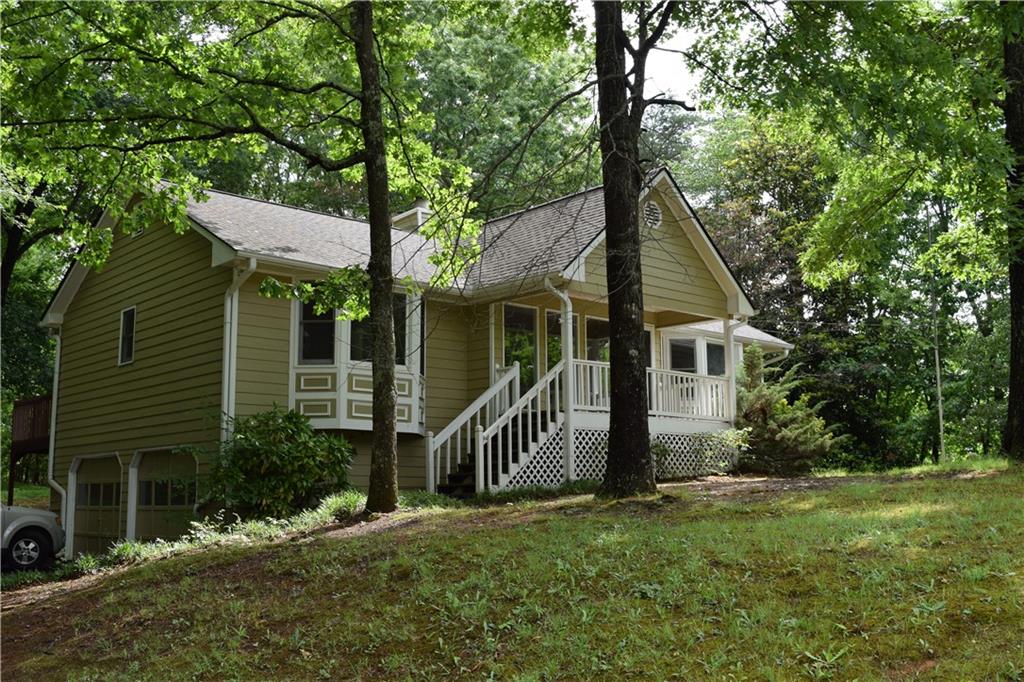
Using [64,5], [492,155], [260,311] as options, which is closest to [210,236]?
[260,311]

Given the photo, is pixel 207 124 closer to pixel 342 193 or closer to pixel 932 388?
pixel 342 193

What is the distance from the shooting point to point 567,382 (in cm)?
1588

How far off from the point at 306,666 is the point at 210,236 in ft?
32.4

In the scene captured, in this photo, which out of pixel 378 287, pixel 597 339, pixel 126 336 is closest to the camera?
pixel 378 287

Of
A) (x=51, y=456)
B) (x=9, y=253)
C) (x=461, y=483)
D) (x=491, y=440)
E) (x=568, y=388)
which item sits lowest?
(x=461, y=483)

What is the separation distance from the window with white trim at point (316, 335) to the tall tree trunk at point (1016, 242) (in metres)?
10.5

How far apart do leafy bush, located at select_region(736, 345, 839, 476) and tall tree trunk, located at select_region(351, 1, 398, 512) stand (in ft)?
31.6

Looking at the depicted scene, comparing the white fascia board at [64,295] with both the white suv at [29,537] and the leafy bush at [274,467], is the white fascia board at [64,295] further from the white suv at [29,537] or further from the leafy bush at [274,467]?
the leafy bush at [274,467]

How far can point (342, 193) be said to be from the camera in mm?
32531

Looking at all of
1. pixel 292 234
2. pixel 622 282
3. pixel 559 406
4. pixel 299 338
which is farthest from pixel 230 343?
pixel 622 282

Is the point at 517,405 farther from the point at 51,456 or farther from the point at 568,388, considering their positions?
the point at 51,456

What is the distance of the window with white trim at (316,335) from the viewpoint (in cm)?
1557

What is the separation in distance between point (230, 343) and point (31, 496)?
22585 millimetres

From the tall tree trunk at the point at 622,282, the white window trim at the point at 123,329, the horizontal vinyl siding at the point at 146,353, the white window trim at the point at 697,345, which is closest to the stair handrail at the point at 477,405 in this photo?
the horizontal vinyl siding at the point at 146,353
